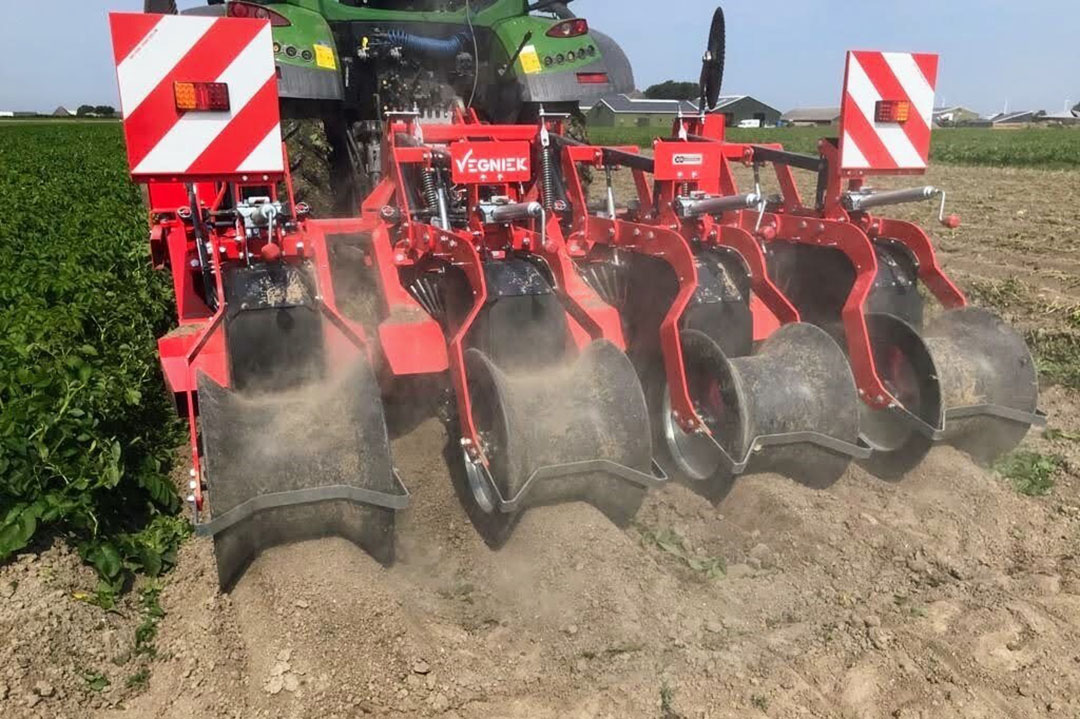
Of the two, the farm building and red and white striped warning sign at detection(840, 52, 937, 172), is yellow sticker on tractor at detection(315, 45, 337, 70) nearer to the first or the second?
red and white striped warning sign at detection(840, 52, 937, 172)

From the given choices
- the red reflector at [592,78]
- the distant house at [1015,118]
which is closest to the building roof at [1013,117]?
the distant house at [1015,118]

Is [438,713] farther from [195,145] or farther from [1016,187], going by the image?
[1016,187]

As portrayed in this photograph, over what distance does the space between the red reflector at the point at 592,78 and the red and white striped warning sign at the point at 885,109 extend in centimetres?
216

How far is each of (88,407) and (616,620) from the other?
2211 mm

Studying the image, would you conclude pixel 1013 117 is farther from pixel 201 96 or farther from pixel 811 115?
pixel 201 96

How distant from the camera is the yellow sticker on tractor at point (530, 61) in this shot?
569 cm

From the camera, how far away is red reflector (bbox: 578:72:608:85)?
5855 mm

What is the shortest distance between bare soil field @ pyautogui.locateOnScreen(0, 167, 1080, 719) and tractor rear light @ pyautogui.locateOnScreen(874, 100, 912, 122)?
1757 mm

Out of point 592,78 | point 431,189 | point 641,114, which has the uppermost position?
point 641,114

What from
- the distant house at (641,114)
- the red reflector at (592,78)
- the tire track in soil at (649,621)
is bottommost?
the tire track in soil at (649,621)

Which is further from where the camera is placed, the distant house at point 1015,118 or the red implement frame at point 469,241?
the distant house at point 1015,118

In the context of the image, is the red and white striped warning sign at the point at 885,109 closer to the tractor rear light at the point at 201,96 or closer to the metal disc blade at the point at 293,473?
the metal disc blade at the point at 293,473

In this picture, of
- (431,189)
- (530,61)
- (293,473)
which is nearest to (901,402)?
(431,189)

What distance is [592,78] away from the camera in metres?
5.89
